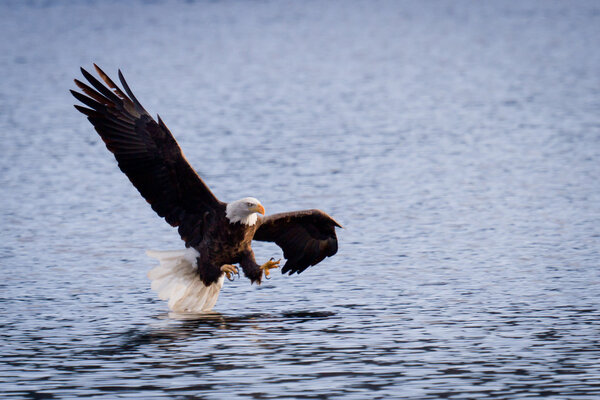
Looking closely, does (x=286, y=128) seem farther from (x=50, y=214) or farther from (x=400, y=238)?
(x=400, y=238)

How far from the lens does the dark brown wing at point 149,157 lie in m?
9.41

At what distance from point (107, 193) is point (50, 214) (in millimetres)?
1499

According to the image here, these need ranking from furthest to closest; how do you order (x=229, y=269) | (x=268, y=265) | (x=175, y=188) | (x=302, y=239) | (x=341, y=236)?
(x=341, y=236)
(x=302, y=239)
(x=175, y=188)
(x=229, y=269)
(x=268, y=265)

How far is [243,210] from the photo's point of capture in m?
9.34

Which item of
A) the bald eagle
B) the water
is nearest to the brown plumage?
the bald eagle

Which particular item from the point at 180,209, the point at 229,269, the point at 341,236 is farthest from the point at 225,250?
the point at 341,236

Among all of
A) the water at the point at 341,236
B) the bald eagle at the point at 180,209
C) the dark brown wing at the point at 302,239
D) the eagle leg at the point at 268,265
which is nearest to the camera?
the water at the point at 341,236

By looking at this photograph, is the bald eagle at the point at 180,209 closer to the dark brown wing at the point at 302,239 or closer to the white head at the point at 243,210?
the white head at the point at 243,210

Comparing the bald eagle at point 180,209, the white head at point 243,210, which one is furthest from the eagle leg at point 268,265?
the white head at point 243,210

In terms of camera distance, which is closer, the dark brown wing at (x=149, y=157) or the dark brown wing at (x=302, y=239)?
the dark brown wing at (x=149, y=157)

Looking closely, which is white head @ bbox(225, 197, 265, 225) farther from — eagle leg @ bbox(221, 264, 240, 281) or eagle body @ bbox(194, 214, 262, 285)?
eagle leg @ bbox(221, 264, 240, 281)

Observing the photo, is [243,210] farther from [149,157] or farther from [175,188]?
[149,157]

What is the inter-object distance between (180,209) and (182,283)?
560 mm

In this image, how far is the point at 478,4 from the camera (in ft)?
180
